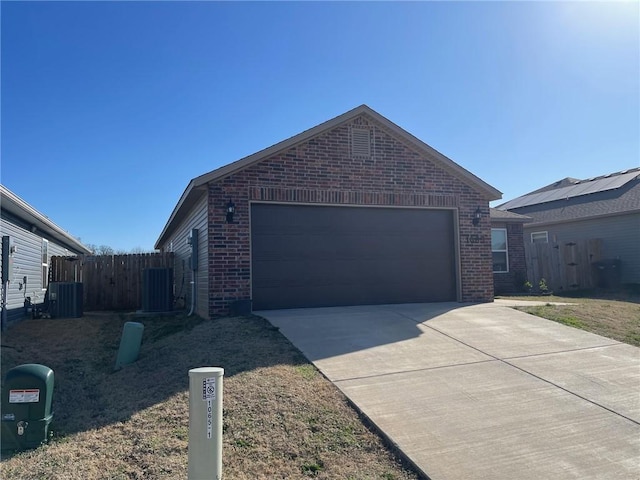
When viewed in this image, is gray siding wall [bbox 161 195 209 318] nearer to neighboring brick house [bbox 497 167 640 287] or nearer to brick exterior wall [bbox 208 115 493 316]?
brick exterior wall [bbox 208 115 493 316]

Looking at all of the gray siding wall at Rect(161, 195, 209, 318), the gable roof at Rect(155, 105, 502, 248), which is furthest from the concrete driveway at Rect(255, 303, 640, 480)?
the gable roof at Rect(155, 105, 502, 248)

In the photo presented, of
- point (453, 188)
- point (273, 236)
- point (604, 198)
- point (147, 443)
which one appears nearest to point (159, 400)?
point (147, 443)

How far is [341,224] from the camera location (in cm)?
1057

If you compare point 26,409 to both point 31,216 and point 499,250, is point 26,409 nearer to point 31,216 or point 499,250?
point 31,216

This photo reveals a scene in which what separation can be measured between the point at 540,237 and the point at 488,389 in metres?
18.9

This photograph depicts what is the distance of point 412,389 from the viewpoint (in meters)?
5.29

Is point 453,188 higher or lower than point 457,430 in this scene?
higher

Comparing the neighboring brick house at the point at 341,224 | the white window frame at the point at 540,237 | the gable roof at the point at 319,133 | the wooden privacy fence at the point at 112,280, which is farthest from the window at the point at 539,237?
the wooden privacy fence at the point at 112,280

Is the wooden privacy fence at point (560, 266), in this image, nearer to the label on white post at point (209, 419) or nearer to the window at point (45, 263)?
the label on white post at point (209, 419)

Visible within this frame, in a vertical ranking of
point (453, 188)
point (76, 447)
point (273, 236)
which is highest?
point (453, 188)

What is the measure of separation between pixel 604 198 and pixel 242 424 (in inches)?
845

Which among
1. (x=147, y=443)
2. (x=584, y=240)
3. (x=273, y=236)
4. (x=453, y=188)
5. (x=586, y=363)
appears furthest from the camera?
(x=584, y=240)

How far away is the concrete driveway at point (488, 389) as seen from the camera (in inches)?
153

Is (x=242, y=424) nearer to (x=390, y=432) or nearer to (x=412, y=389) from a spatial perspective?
(x=390, y=432)
